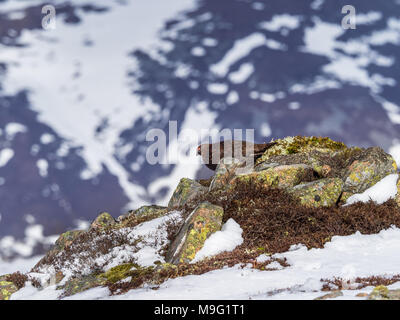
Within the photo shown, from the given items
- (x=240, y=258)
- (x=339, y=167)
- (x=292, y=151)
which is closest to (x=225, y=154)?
(x=292, y=151)

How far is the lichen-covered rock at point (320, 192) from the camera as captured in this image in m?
11.4

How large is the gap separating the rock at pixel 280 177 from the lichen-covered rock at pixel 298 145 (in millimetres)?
7175

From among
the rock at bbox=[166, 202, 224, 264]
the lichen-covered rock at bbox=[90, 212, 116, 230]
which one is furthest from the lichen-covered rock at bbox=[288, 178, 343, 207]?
the lichen-covered rock at bbox=[90, 212, 116, 230]

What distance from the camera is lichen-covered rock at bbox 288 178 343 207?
450 inches

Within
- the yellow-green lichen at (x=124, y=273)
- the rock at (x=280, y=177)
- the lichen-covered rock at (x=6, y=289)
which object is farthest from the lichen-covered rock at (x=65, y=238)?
the rock at (x=280, y=177)

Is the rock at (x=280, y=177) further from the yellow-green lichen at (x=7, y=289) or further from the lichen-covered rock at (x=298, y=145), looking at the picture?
the yellow-green lichen at (x=7, y=289)

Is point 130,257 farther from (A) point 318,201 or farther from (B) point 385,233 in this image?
(B) point 385,233

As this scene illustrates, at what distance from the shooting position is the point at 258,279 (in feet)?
21.8

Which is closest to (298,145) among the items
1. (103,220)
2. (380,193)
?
(380,193)

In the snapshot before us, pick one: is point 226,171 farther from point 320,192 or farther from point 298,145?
point 298,145

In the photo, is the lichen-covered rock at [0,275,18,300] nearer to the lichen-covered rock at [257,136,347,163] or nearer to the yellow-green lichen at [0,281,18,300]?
the yellow-green lichen at [0,281,18,300]

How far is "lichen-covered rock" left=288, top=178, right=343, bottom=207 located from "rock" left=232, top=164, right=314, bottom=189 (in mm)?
1038

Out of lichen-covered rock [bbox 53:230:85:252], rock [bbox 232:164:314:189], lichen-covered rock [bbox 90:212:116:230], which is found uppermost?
rock [bbox 232:164:314:189]
